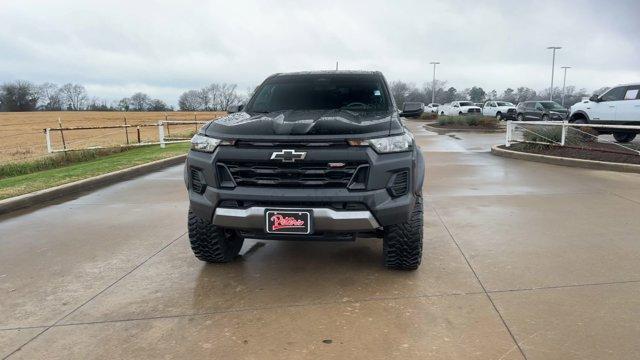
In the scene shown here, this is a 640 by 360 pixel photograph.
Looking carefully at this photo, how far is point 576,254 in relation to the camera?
451cm

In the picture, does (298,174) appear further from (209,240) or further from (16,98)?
(16,98)

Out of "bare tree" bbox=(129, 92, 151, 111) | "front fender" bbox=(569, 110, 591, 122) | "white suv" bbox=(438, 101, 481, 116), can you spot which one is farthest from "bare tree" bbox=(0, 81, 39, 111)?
"front fender" bbox=(569, 110, 591, 122)

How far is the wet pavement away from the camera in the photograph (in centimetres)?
298

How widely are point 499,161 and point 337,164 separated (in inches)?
363

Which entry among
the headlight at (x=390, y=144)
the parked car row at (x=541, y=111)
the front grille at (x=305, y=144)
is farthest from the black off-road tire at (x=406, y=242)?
the parked car row at (x=541, y=111)

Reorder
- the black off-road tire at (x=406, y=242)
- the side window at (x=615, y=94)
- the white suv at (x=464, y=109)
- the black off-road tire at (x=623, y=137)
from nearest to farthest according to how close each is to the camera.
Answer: the black off-road tire at (x=406, y=242)
the side window at (x=615, y=94)
the black off-road tire at (x=623, y=137)
the white suv at (x=464, y=109)

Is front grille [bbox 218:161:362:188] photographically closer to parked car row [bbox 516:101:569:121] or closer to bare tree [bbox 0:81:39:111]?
parked car row [bbox 516:101:569:121]

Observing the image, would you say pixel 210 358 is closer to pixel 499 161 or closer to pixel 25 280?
pixel 25 280

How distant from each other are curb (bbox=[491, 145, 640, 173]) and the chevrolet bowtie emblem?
8510 millimetres

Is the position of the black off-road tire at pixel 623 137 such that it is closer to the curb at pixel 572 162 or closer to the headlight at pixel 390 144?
the curb at pixel 572 162

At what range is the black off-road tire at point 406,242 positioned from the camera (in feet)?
12.6

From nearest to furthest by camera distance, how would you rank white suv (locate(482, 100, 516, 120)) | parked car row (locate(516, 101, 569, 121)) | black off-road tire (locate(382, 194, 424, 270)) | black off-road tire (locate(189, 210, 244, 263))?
black off-road tire (locate(382, 194, 424, 270)) → black off-road tire (locate(189, 210, 244, 263)) → parked car row (locate(516, 101, 569, 121)) → white suv (locate(482, 100, 516, 120))

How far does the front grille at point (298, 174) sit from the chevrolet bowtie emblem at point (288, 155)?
50 millimetres

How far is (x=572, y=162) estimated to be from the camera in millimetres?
10453
